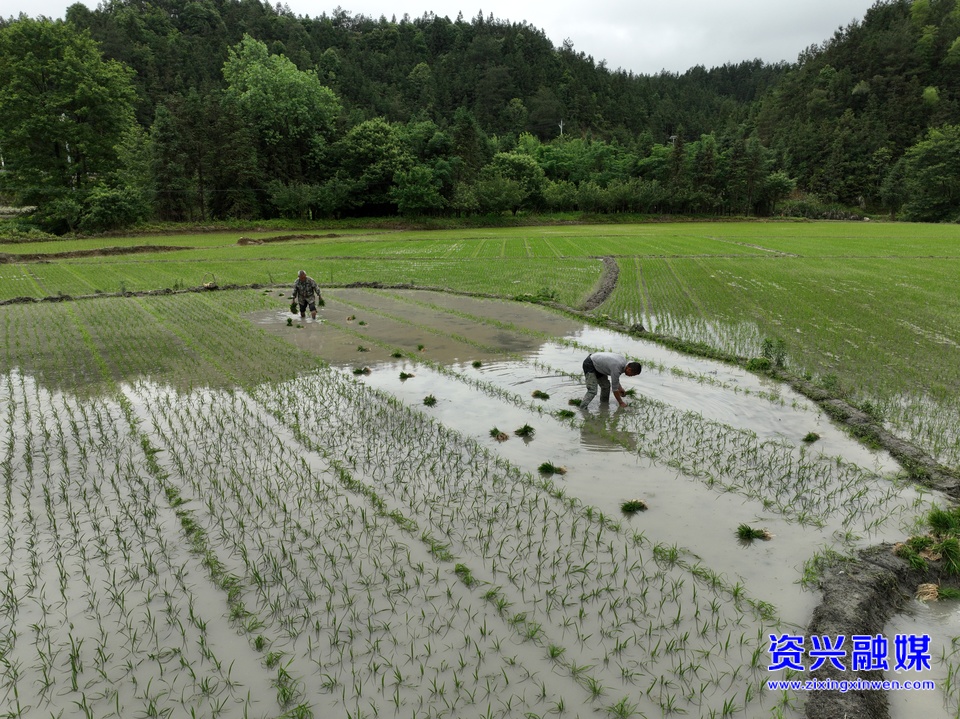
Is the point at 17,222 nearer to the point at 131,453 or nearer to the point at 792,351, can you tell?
the point at 131,453

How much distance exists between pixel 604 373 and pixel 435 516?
3.86 m

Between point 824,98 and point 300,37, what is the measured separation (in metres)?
89.6

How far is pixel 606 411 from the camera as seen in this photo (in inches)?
337

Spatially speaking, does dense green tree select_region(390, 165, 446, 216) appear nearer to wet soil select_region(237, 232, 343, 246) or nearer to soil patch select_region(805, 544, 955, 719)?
wet soil select_region(237, 232, 343, 246)

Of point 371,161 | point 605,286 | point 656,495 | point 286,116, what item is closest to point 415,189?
point 371,161

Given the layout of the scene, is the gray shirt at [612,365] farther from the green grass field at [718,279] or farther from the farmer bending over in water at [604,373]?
the green grass field at [718,279]

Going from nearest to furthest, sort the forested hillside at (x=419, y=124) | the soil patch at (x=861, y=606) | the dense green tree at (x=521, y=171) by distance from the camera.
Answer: the soil patch at (x=861, y=606)
the forested hillside at (x=419, y=124)
the dense green tree at (x=521, y=171)

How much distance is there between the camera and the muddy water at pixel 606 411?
211 inches

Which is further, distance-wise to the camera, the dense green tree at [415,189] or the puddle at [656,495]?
the dense green tree at [415,189]

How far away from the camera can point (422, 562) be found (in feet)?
16.6

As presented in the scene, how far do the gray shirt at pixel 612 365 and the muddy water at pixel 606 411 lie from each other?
572 millimetres

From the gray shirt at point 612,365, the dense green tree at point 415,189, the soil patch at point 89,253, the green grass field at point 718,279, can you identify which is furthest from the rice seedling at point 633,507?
the dense green tree at point 415,189

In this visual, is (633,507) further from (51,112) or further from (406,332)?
(51,112)

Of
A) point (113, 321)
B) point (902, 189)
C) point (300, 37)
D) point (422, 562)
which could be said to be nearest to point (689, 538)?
point (422, 562)
